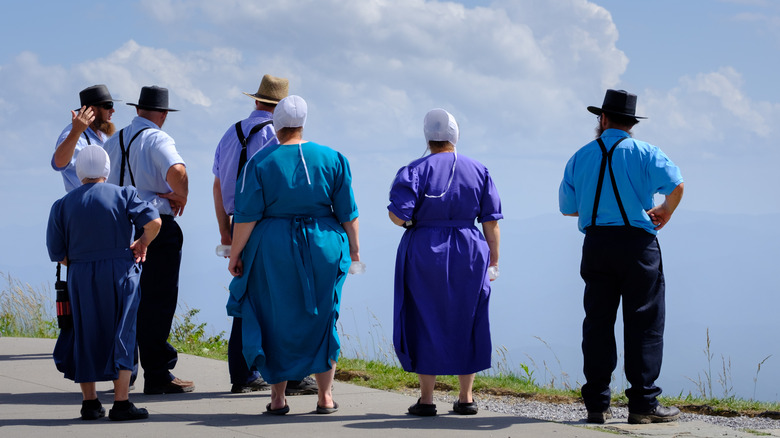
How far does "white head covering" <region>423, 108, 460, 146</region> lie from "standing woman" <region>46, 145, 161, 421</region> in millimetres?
1946

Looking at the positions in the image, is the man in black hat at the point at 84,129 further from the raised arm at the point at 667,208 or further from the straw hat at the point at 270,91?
the raised arm at the point at 667,208

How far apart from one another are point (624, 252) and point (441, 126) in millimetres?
1494

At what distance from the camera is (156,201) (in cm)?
728

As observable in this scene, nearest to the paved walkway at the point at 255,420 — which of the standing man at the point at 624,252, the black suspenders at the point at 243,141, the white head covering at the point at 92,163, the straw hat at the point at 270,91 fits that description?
the standing man at the point at 624,252

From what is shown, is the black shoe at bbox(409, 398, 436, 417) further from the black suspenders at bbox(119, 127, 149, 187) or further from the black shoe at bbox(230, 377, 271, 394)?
the black suspenders at bbox(119, 127, 149, 187)

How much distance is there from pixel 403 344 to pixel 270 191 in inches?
55.2

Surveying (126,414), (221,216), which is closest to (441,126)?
(221,216)

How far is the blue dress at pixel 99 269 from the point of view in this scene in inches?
250

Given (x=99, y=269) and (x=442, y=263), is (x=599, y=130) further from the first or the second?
(x=99, y=269)

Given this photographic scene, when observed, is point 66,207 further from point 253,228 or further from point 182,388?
point 182,388

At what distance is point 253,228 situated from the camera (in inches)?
252

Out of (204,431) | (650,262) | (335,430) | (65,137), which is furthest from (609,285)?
(65,137)

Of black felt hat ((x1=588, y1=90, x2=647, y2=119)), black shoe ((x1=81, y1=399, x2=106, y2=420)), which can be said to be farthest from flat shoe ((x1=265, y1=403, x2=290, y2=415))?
black felt hat ((x1=588, y1=90, x2=647, y2=119))

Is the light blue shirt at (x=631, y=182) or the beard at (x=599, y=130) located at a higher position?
the beard at (x=599, y=130)
